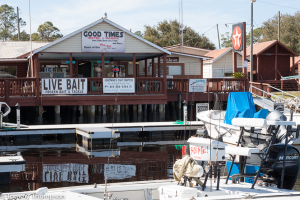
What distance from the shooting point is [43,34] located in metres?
74.1

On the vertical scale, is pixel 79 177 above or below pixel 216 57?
below

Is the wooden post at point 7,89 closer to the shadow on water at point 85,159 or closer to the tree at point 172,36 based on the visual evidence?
the shadow on water at point 85,159

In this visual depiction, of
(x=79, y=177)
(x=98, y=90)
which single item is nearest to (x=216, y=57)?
(x=98, y=90)

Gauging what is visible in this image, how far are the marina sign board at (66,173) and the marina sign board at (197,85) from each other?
1147cm

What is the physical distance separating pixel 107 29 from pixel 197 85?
5888mm

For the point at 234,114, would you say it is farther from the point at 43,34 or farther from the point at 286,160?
the point at 43,34

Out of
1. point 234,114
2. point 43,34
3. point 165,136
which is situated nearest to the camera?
point 234,114

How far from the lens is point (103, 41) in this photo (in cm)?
2138

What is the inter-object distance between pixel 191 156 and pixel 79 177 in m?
4.36

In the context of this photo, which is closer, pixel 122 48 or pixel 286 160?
pixel 286 160

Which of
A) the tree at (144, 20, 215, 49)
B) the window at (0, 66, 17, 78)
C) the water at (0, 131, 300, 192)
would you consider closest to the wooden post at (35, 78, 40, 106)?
the water at (0, 131, 300, 192)

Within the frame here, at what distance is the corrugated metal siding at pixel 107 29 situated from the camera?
20891mm

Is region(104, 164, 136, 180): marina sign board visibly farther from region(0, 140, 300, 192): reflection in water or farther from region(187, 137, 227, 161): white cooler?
region(187, 137, 227, 161): white cooler

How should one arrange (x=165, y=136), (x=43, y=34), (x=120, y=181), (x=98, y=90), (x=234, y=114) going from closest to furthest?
1. (x=120, y=181)
2. (x=234, y=114)
3. (x=165, y=136)
4. (x=98, y=90)
5. (x=43, y=34)
